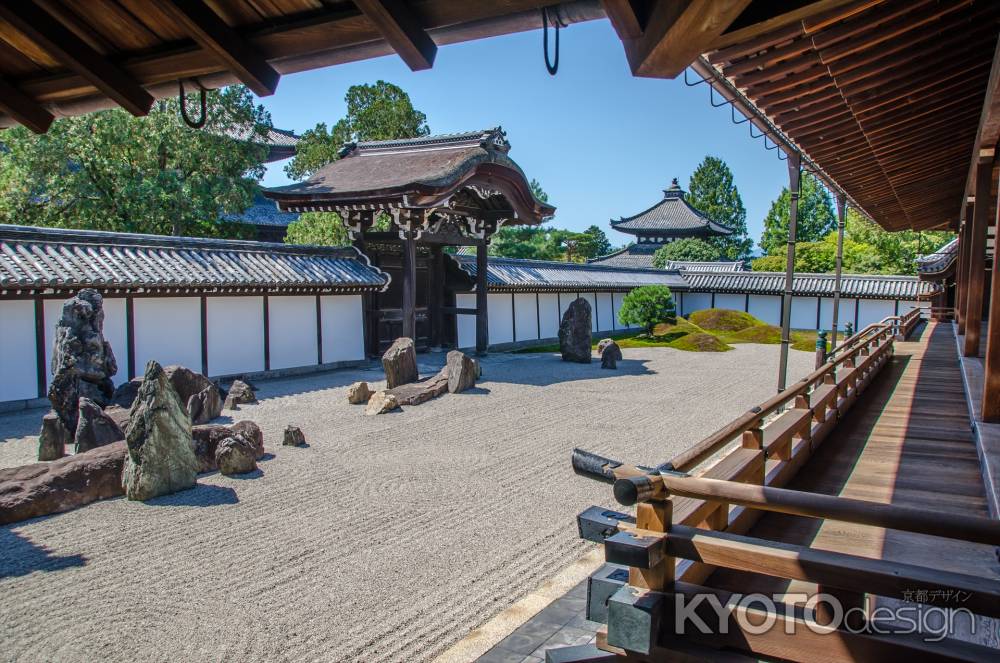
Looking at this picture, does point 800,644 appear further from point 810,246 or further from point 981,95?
point 810,246

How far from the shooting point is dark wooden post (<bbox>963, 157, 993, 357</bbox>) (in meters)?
6.45

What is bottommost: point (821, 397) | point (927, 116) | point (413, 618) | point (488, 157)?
point (413, 618)

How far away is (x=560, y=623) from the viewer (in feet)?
15.0

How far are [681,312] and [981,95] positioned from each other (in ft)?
103

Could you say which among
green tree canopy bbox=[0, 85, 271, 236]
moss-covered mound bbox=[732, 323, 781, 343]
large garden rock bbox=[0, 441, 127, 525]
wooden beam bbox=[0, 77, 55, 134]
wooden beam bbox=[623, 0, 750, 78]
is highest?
green tree canopy bbox=[0, 85, 271, 236]

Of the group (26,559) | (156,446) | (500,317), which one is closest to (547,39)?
(26,559)

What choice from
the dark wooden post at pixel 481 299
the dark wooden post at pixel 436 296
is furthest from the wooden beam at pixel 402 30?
the dark wooden post at pixel 436 296

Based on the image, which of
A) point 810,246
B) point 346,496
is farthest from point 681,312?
point 346,496

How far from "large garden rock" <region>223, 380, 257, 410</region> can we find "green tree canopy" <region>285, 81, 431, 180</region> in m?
13.0

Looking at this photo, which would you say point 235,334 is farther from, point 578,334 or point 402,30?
point 402,30

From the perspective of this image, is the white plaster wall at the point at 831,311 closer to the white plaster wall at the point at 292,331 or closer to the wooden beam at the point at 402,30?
the white plaster wall at the point at 292,331

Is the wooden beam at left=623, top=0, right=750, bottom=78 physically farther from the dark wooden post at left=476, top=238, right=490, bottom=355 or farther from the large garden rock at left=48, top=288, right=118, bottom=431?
the dark wooden post at left=476, top=238, right=490, bottom=355

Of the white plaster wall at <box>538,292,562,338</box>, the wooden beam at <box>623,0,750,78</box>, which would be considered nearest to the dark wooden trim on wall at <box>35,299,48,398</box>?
the wooden beam at <box>623,0,750,78</box>

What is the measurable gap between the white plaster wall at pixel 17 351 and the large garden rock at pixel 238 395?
10.6ft
